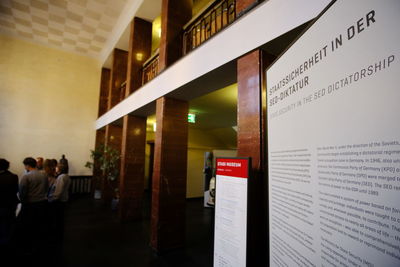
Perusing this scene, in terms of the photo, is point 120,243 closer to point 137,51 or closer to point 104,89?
point 137,51

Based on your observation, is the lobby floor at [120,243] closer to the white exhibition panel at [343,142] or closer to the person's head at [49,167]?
the person's head at [49,167]

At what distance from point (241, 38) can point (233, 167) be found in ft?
4.88

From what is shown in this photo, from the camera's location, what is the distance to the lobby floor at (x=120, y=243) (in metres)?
3.36

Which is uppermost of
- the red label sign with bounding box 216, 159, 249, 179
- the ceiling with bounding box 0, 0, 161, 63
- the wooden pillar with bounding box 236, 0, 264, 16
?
the ceiling with bounding box 0, 0, 161, 63

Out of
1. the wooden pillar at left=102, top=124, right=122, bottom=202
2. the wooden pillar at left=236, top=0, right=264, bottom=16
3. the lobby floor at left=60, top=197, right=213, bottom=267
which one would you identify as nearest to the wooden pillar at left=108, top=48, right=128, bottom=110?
the wooden pillar at left=102, top=124, right=122, bottom=202

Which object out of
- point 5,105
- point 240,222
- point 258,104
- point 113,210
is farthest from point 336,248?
point 5,105

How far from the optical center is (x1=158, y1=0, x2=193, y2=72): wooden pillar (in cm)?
404

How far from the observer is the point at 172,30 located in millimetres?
4113

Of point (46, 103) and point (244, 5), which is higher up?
point (46, 103)

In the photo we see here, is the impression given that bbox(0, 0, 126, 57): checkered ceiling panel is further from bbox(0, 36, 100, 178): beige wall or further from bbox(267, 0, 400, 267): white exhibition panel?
bbox(267, 0, 400, 267): white exhibition panel

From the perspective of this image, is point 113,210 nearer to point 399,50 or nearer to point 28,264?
point 28,264

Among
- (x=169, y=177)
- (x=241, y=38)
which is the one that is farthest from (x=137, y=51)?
(x=241, y=38)

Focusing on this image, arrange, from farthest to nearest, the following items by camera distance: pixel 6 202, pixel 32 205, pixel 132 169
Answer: pixel 132 169
pixel 32 205
pixel 6 202

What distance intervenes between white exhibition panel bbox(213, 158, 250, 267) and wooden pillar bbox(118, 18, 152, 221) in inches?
163
